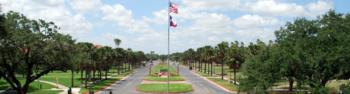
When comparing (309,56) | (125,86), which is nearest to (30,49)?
(309,56)

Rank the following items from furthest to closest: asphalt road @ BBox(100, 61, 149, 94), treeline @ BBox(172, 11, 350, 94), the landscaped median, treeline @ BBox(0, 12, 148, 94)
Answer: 1. the landscaped median
2. asphalt road @ BBox(100, 61, 149, 94)
3. treeline @ BBox(0, 12, 148, 94)
4. treeline @ BBox(172, 11, 350, 94)

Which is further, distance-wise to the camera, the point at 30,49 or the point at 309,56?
the point at 30,49

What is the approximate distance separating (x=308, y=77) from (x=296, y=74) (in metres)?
0.94

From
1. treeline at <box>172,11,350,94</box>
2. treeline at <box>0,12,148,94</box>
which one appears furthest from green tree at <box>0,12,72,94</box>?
treeline at <box>172,11,350,94</box>

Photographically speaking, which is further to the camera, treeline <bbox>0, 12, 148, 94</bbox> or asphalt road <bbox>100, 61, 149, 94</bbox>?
asphalt road <bbox>100, 61, 149, 94</bbox>

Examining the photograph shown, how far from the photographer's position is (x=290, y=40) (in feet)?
142

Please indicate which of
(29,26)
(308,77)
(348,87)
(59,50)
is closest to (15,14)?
(29,26)

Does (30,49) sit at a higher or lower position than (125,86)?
higher

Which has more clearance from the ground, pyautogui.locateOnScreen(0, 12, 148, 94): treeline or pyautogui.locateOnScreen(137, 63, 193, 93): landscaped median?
pyautogui.locateOnScreen(0, 12, 148, 94): treeline

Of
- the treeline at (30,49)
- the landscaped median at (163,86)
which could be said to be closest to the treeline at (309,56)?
the treeline at (30,49)

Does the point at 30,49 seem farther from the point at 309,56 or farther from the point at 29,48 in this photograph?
the point at 309,56

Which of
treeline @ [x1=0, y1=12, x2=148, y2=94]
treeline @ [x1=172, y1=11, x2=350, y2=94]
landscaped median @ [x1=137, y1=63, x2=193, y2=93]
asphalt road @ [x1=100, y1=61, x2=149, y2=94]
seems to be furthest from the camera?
landscaped median @ [x1=137, y1=63, x2=193, y2=93]

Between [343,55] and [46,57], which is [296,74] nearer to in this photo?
[343,55]

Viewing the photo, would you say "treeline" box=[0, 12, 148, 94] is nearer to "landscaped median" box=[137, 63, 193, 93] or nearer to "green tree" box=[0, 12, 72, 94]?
"green tree" box=[0, 12, 72, 94]
